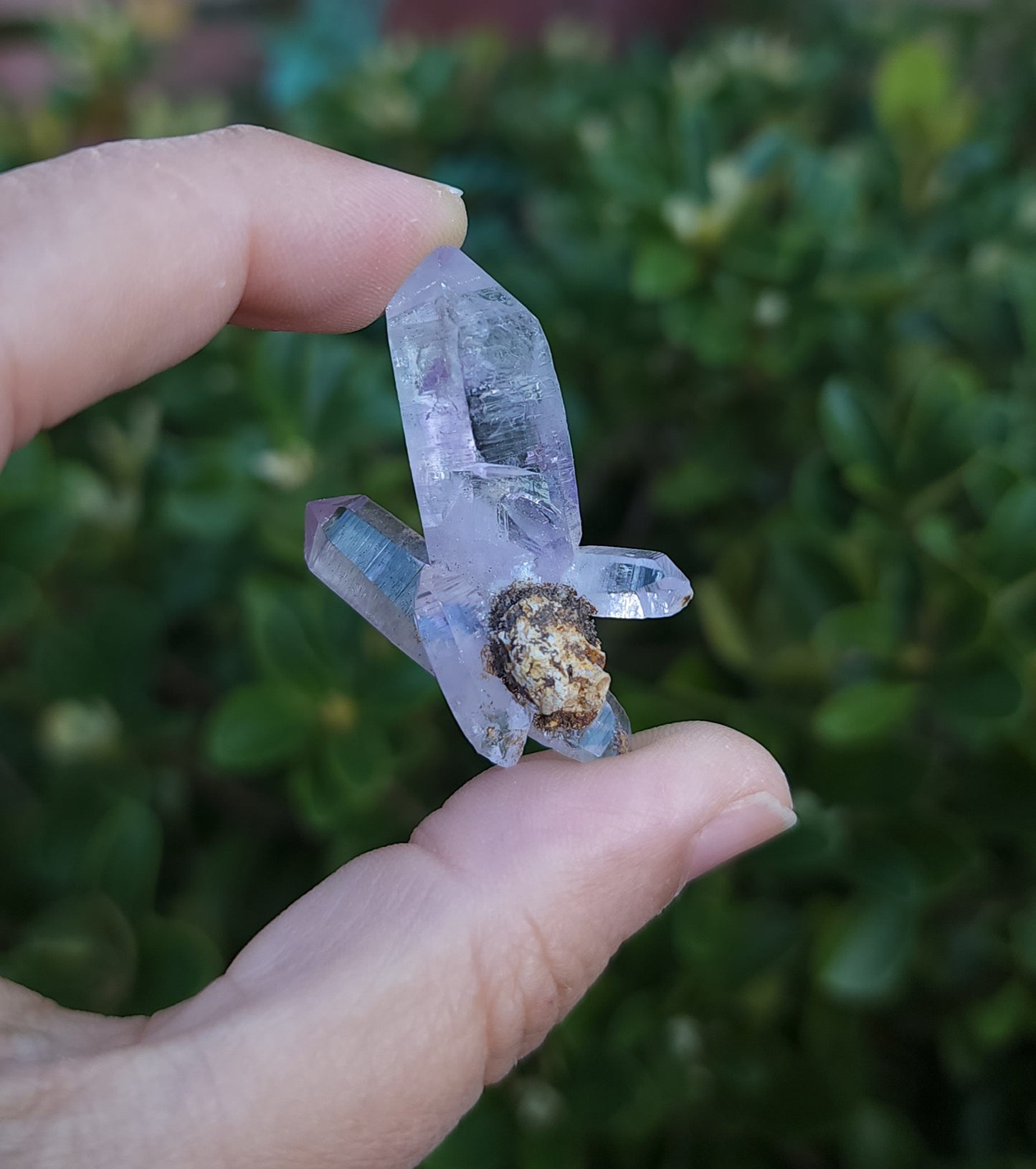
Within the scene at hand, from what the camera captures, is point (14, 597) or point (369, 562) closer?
point (369, 562)

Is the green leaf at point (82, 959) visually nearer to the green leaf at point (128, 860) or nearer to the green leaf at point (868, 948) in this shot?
the green leaf at point (128, 860)

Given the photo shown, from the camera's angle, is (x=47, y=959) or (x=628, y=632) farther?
(x=628, y=632)

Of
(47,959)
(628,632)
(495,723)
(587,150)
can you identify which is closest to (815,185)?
(587,150)

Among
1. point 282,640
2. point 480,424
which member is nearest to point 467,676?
point 480,424

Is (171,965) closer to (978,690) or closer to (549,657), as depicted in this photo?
(549,657)

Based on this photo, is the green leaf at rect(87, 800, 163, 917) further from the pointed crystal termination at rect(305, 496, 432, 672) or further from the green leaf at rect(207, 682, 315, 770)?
the pointed crystal termination at rect(305, 496, 432, 672)

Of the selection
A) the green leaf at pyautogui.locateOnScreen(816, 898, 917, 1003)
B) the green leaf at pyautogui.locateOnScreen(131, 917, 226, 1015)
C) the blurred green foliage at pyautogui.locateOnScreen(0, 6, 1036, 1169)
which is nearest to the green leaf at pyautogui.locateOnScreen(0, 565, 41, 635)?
the blurred green foliage at pyautogui.locateOnScreen(0, 6, 1036, 1169)

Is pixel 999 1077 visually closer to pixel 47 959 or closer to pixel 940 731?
pixel 940 731
